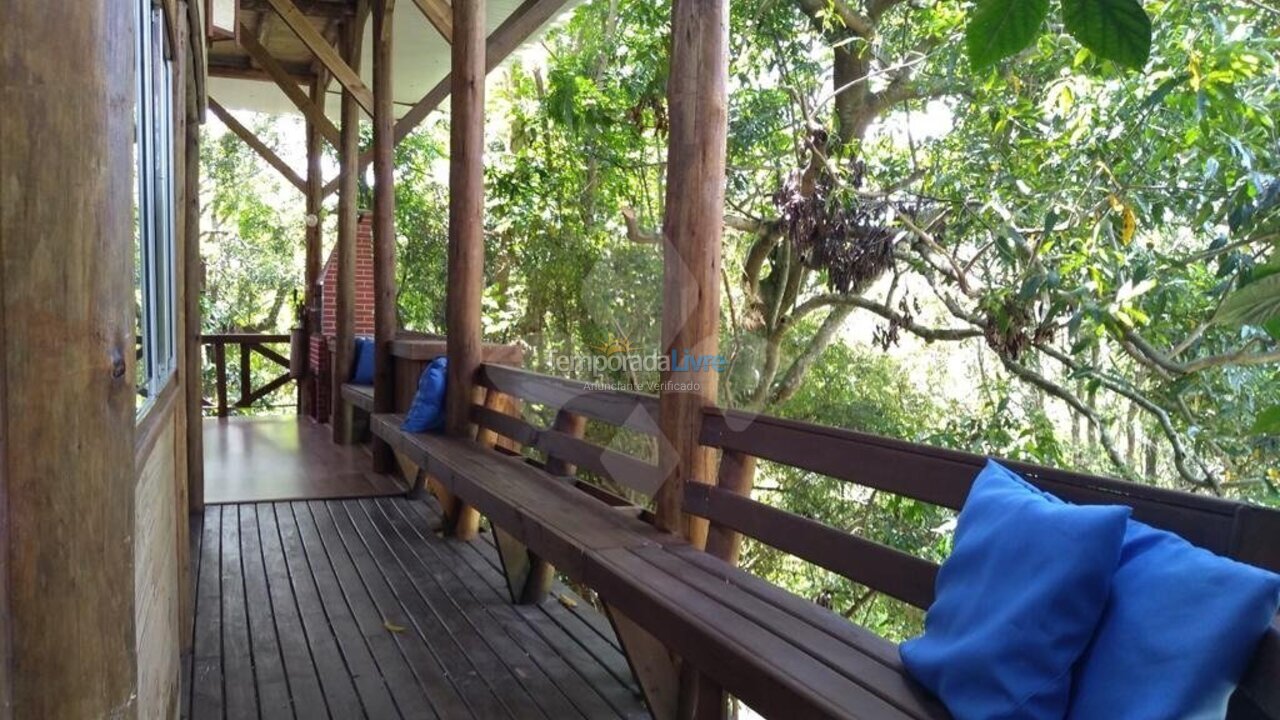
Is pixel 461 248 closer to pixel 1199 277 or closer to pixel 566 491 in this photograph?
pixel 566 491

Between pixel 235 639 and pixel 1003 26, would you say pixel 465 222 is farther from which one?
pixel 1003 26

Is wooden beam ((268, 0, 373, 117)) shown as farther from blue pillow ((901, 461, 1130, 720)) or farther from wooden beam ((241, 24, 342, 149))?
blue pillow ((901, 461, 1130, 720))

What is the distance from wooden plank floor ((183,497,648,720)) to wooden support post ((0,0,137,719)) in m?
1.51

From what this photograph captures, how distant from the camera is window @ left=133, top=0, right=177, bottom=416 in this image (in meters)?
1.73

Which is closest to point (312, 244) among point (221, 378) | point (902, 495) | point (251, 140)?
point (251, 140)

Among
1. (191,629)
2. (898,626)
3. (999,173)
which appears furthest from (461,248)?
(898,626)

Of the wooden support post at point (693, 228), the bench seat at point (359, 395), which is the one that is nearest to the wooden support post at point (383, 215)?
the bench seat at point (359, 395)

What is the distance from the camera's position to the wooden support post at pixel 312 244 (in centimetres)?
804

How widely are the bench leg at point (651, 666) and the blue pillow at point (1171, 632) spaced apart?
1.22m

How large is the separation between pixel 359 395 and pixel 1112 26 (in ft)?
18.1

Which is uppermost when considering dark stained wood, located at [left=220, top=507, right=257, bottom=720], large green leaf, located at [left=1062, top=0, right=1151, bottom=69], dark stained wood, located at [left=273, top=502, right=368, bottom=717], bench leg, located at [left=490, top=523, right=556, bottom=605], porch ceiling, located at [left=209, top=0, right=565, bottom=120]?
porch ceiling, located at [left=209, top=0, right=565, bottom=120]

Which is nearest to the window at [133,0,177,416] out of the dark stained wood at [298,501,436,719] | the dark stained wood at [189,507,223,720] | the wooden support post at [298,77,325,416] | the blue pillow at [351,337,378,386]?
the dark stained wood at [189,507,223,720]

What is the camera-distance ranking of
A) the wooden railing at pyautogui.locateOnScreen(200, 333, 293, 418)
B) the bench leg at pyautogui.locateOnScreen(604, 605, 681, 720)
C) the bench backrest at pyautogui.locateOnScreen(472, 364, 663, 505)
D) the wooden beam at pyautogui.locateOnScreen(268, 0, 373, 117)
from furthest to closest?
the wooden railing at pyautogui.locateOnScreen(200, 333, 293, 418), the wooden beam at pyautogui.locateOnScreen(268, 0, 373, 117), the bench backrest at pyautogui.locateOnScreen(472, 364, 663, 505), the bench leg at pyautogui.locateOnScreen(604, 605, 681, 720)

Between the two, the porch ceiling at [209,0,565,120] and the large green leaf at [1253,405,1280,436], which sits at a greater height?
the porch ceiling at [209,0,565,120]
